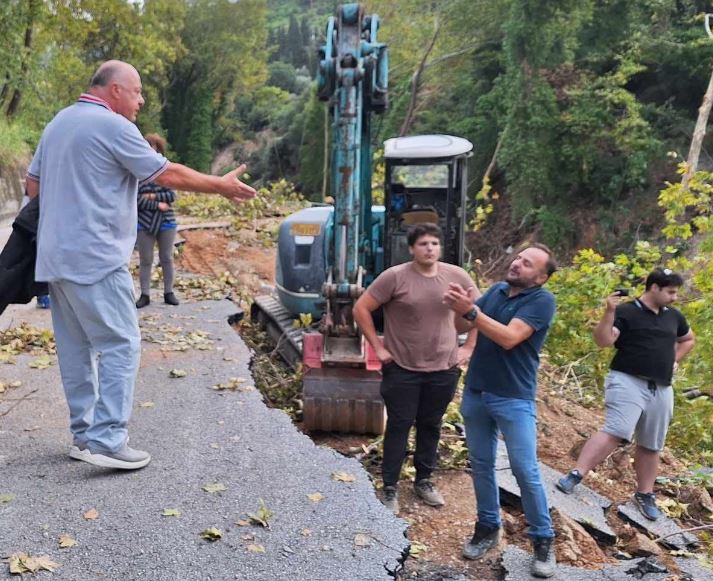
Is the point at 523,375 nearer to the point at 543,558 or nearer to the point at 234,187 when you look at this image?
the point at 543,558

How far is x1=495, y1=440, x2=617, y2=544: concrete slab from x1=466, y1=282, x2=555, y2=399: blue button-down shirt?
4.34 feet

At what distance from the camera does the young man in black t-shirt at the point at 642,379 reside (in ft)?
16.5

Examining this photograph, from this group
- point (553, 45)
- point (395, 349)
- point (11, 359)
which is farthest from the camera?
point (553, 45)

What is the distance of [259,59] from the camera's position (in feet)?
147

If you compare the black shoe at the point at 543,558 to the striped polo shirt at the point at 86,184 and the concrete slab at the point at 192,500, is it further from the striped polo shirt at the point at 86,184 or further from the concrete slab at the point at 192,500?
the striped polo shirt at the point at 86,184

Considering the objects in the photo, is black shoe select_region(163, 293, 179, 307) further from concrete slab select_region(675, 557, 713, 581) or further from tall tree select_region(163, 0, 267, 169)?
tall tree select_region(163, 0, 267, 169)

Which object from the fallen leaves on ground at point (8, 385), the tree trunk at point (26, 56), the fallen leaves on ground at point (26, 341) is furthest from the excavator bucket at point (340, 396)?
the tree trunk at point (26, 56)

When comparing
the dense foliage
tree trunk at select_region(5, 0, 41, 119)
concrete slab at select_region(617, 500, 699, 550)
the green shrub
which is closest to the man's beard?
concrete slab at select_region(617, 500, 699, 550)

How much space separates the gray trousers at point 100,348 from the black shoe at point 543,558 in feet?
7.64

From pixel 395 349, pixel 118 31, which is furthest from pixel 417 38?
pixel 395 349

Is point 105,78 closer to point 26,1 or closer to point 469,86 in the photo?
point 26,1

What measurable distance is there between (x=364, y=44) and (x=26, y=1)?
14389mm

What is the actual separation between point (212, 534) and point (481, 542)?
152 cm

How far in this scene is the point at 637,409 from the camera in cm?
508
